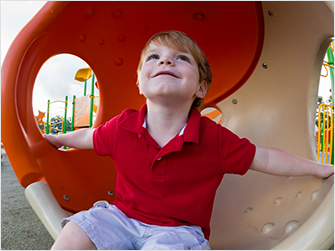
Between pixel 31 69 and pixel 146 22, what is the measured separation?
0.59 m

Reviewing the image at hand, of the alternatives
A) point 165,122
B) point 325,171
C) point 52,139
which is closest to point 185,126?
point 165,122

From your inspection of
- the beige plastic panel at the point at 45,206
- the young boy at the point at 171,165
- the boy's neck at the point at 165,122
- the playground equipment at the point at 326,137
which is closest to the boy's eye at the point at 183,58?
the young boy at the point at 171,165

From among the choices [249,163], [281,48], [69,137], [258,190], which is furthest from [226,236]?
[281,48]

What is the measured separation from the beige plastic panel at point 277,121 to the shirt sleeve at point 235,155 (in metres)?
0.18

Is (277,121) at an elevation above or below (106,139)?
above

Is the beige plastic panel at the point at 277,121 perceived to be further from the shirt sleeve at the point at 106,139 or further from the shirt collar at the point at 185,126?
the shirt sleeve at the point at 106,139

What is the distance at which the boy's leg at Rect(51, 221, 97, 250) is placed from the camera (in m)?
0.52

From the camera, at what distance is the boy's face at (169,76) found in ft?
2.01

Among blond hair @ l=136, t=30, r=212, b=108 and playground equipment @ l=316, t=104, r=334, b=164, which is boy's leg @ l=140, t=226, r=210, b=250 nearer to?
blond hair @ l=136, t=30, r=212, b=108

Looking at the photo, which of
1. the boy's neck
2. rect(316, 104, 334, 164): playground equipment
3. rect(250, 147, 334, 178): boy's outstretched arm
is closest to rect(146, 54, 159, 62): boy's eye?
the boy's neck

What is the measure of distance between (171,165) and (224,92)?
2.59 feet

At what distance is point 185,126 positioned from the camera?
0.67m

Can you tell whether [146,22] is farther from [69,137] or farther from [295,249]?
[295,249]

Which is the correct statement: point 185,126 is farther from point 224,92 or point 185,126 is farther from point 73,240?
point 224,92
